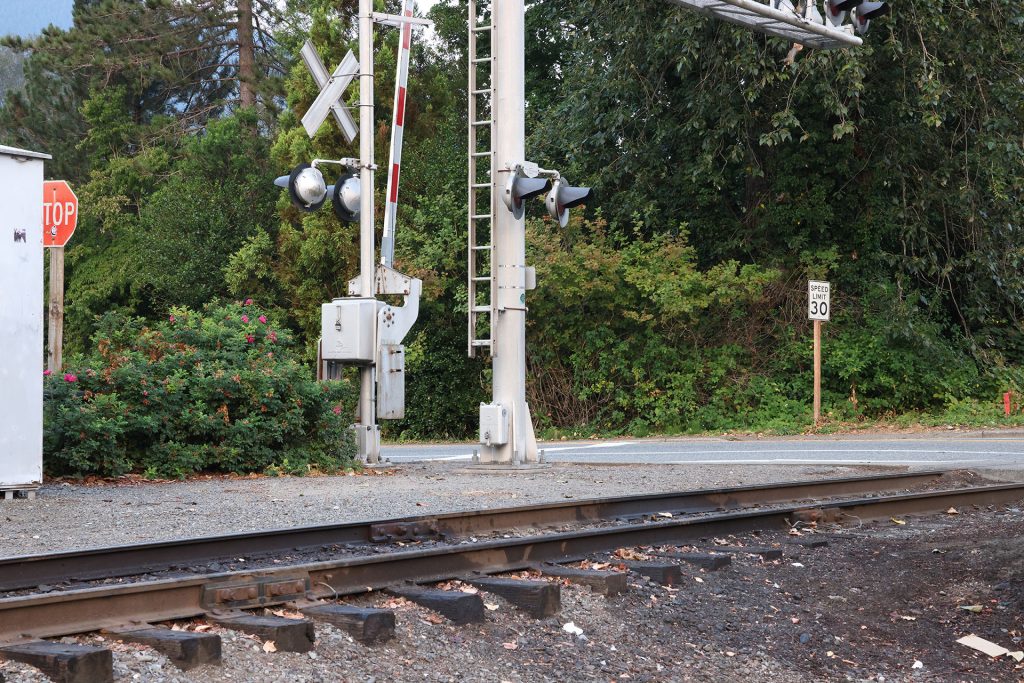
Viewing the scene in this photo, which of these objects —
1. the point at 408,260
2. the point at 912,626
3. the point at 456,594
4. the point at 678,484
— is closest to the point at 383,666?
the point at 456,594

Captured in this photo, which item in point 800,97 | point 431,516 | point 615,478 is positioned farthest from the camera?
point 800,97

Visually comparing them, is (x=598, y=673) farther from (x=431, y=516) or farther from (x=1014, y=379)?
(x=1014, y=379)

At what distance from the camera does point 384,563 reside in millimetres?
6480

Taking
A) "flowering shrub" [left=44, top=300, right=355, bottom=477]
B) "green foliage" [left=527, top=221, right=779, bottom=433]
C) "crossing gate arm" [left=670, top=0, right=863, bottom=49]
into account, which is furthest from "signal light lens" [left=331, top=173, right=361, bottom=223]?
"green foliage" [left=527, top=221, right=779, bottom=433]

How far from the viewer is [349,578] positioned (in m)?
6.26

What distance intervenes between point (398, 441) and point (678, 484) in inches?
676

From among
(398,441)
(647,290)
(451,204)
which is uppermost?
(451,204)

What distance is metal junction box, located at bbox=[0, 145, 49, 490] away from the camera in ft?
33.2

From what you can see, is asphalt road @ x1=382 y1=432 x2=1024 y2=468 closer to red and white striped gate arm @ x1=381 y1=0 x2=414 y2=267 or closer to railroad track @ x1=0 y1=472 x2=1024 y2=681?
red and white striped gate arm @ x1=381 y1=0 x2=414 y2=267

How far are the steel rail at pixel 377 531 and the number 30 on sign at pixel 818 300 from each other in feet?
36.8

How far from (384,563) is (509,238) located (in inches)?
320

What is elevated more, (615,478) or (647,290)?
(647,290)

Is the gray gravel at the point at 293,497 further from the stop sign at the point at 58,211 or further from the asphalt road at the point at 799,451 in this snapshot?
the stop sign at the point at 58,211

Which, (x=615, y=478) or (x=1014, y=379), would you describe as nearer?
(x=615, y=478)
